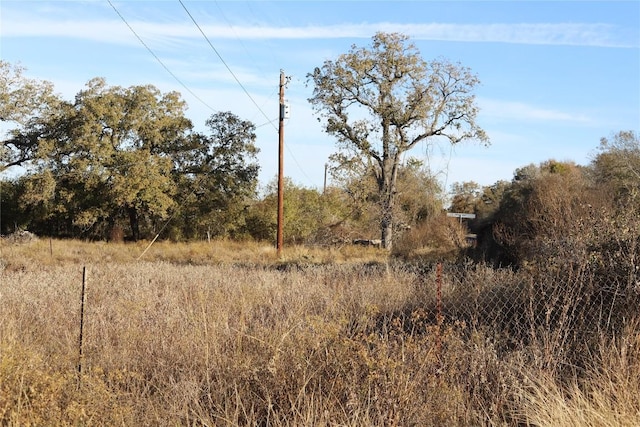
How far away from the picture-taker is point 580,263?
21.7ft

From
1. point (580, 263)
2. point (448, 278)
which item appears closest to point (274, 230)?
point (448, 278)

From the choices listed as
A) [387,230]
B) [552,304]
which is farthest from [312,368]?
[387,230]

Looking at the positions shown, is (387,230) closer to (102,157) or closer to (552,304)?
(102,157)

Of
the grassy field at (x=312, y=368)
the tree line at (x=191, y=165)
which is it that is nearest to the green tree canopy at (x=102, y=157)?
the tree line at (x=191, y=165)

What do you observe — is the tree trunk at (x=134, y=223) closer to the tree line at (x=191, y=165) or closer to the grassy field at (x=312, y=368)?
the tree line at (x=191, y=165)

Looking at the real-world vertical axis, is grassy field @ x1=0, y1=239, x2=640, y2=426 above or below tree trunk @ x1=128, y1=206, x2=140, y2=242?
below

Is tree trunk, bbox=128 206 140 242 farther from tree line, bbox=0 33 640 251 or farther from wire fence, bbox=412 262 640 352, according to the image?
wire fence, bbox=412 262 640 352

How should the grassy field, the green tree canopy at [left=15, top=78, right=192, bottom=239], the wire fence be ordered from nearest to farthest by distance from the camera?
the grassy field < the wire fence < the green tree canopy at [left=15, top=78, right=192, bottom=239]

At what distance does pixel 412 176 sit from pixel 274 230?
8.77 meters

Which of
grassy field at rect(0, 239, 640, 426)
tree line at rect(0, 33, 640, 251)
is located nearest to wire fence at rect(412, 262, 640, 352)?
grassy field at rect(0, 239, 640, 426)

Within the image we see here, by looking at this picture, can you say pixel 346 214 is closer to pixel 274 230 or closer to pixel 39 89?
pixel 274 230

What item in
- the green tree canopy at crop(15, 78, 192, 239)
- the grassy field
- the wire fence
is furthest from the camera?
the green tree canopy at crop(15, 78, 192, 239)

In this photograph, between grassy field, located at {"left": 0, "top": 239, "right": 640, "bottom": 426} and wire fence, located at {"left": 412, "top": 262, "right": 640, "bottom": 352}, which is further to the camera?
wire fence, located at {"left": 412, "top": 262, "right": 640, "bottom": 352}

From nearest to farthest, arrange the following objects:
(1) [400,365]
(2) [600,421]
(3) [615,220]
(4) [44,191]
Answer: (2) [600,421], (1) [400,365], (3) [615,220], (4) [44,191]
